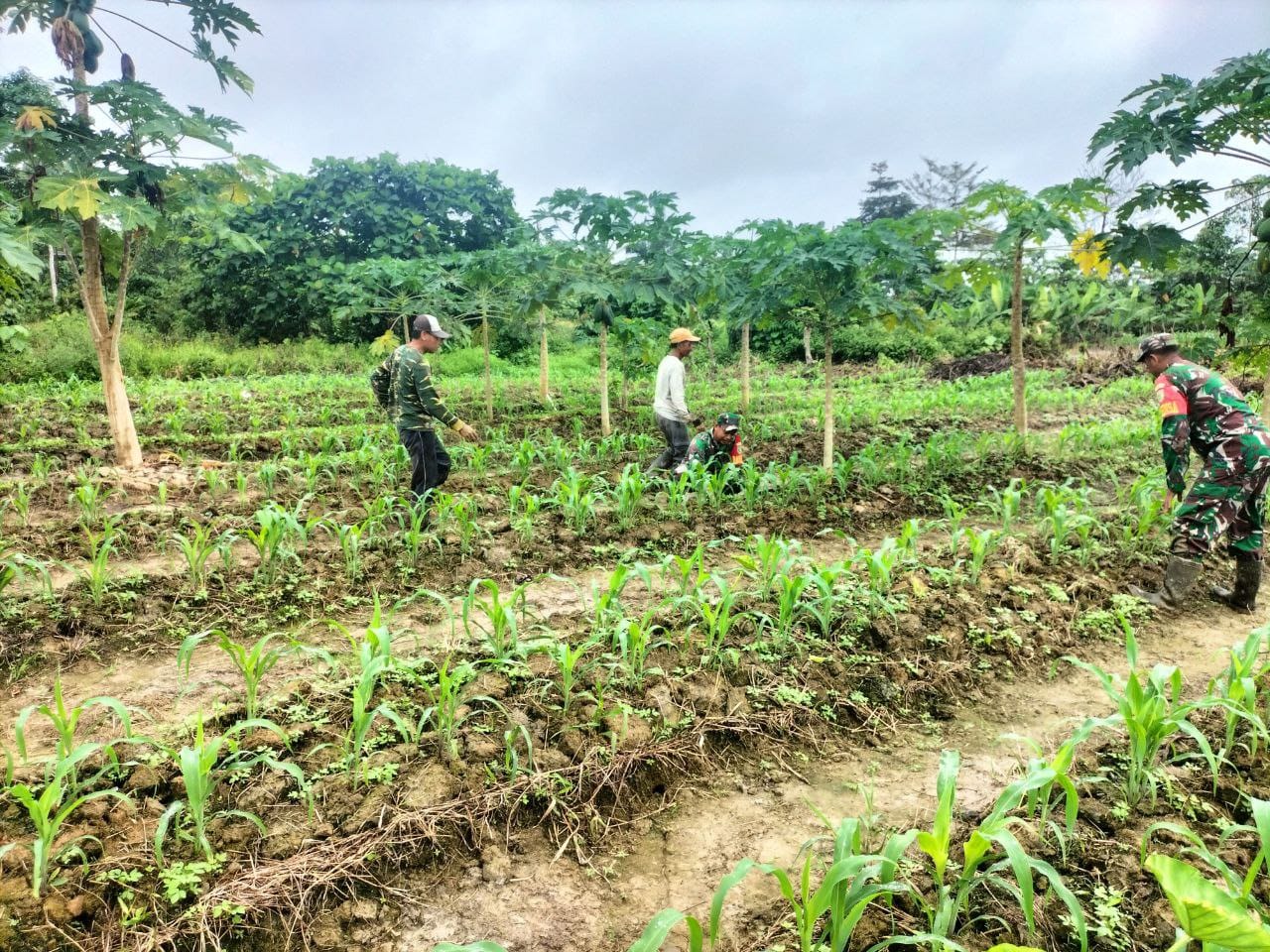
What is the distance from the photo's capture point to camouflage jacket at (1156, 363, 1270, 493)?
4.08 m

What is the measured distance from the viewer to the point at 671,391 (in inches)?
259

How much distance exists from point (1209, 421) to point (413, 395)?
5.15 metres

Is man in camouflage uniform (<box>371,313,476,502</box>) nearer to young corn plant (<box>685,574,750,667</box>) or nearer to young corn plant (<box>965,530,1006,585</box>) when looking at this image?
young corn plant (<box>685,574,750,667</box>)

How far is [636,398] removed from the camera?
1240cm

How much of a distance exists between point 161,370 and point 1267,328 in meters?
17.7

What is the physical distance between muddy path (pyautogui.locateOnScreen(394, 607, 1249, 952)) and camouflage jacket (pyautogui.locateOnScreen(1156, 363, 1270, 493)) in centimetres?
148

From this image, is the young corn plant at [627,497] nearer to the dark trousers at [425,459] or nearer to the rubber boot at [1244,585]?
the dark trousers at [425,459]

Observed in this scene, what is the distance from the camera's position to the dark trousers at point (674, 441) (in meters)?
6.68

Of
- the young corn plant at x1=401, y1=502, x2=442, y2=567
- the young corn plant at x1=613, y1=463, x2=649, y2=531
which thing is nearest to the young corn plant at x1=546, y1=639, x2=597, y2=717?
the young corn plant at x1=401, y1=502, x2=442, y2=567

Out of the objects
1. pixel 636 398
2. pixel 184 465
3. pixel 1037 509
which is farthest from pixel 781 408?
pixel 184 465

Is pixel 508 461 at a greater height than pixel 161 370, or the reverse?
pixel 161 370

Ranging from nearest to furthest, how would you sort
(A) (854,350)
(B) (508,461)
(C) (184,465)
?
(C) (184,465) → (B) (508,461) → (A) (854,350)

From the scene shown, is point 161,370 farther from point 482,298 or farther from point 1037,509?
point 1037,509

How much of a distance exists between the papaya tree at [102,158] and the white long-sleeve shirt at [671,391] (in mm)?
3845
